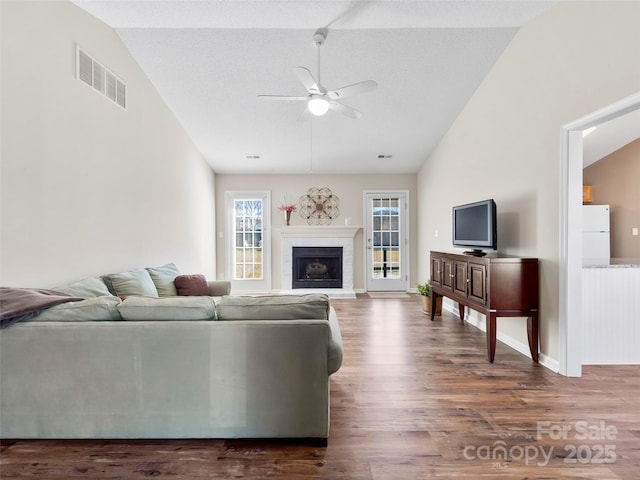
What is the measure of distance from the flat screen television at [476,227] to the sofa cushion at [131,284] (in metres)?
3.51

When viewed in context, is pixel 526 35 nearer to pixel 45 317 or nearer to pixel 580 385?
pixel 580 385

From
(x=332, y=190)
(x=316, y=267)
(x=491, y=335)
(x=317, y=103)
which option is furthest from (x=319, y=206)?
(x=491, y=335)

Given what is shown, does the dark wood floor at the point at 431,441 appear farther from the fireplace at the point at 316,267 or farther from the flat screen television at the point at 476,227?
the fireplace at the point at 316,267

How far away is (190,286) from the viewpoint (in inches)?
144

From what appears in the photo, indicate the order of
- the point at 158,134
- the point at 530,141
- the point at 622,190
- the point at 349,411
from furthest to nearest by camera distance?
the point at 622,190 → the point at 158,134 → the point at 530,141 → the point at 349,411

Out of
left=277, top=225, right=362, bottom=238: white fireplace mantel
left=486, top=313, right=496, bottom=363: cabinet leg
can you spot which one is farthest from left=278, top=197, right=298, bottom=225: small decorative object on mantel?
left=486, top=313, right=496, bottom=363: cabinet leg

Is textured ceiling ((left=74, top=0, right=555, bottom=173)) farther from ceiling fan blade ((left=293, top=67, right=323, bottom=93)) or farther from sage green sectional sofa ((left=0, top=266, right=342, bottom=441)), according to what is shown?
sage green sectional sofa ((left=0, top=266, right=342, bottom=441))

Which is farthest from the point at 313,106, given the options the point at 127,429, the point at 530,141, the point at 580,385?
the point at 580,385

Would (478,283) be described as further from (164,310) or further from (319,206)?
(319,206)

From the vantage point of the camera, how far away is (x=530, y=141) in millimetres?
2969

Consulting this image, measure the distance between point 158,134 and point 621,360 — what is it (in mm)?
5493

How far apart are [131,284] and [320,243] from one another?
12.8 feet

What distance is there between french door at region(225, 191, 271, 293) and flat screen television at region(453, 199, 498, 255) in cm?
377

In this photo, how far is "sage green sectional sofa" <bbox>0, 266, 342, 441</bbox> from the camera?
5.48 feet
